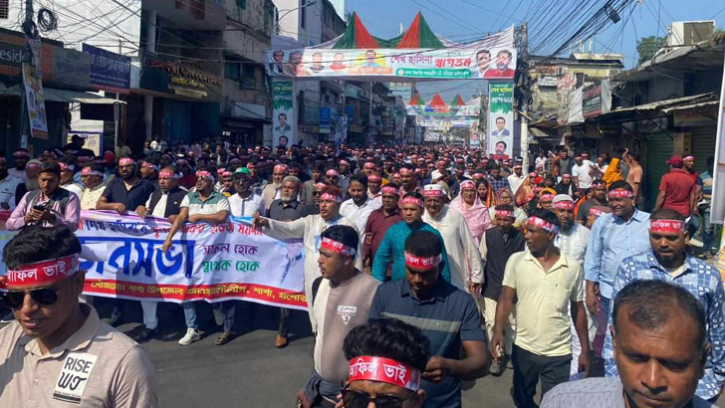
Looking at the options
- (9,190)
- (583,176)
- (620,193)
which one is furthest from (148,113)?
(620,193)

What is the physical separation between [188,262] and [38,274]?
4606mm

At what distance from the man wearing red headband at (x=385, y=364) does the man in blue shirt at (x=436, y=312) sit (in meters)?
0.80

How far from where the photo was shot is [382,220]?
634 centimetres

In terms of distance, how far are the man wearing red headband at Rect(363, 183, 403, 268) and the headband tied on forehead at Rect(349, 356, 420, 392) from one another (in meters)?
3.97

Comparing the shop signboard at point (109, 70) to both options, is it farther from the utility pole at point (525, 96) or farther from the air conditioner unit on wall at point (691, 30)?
the air conditioner unit on wall at point (691, 30)

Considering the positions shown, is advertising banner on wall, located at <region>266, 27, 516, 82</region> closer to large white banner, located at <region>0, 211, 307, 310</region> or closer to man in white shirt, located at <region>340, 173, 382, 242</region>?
man in white shirt, located at <region>340, 173, 382, 242</region>

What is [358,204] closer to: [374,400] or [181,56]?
[374,400]

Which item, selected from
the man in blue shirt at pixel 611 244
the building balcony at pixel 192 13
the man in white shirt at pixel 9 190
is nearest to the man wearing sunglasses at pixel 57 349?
the man in blue shirt at pixel 611 244

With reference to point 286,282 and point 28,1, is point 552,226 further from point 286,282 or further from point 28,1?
point 28,1

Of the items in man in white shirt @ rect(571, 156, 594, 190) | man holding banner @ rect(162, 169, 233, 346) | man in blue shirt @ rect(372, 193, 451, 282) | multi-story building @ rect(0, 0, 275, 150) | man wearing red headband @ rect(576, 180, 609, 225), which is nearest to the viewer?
man in blue shirt @ rect(372, 193, 451, 282)

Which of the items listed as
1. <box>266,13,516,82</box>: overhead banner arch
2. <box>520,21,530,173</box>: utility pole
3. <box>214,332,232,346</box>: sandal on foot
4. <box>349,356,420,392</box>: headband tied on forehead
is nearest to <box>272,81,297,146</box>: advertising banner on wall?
<box>266,13,516,82</box>: overhead banner arch

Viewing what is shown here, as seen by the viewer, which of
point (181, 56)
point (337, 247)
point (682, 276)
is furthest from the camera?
point (181, 56)

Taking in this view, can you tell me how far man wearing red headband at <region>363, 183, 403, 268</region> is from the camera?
6.26m

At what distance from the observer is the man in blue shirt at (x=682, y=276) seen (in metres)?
3.29
